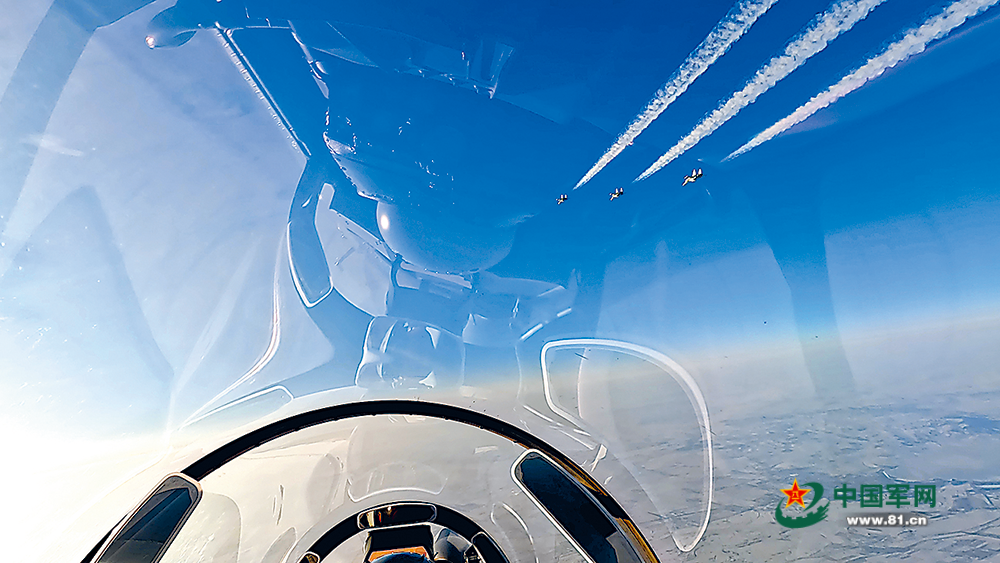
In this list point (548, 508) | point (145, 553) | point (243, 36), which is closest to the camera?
point (145, 553)

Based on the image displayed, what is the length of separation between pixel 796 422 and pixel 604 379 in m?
4.04

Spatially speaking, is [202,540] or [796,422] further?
[796,422]

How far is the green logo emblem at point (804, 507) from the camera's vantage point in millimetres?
4297

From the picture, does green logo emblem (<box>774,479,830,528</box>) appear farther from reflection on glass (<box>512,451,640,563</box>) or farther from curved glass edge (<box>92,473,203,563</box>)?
curved glass edge (<box>92,473,203,563</box>)

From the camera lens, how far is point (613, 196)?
4090 millimetres

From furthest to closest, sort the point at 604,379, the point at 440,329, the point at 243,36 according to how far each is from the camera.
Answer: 1. the point at 440,329
2. the point at 604,379
3. the point at 243,36

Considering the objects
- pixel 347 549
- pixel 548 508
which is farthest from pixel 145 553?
pixel 548 508

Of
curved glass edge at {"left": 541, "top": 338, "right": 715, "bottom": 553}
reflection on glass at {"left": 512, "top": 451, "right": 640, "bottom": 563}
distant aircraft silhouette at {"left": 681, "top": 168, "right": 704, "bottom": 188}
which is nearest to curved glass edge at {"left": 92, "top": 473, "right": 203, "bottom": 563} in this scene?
reflection on glass at {"left": 512, "top": 451, "right": 640, "bottom": 563}

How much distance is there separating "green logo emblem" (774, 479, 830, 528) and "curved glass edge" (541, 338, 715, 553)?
1.00m

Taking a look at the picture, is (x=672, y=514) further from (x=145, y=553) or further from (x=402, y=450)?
(x=145, y=553)

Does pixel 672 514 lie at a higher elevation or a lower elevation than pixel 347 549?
higher

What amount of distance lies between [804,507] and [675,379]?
2302mm

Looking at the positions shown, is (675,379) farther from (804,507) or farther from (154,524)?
(154,524)

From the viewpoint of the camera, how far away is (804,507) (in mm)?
4367
